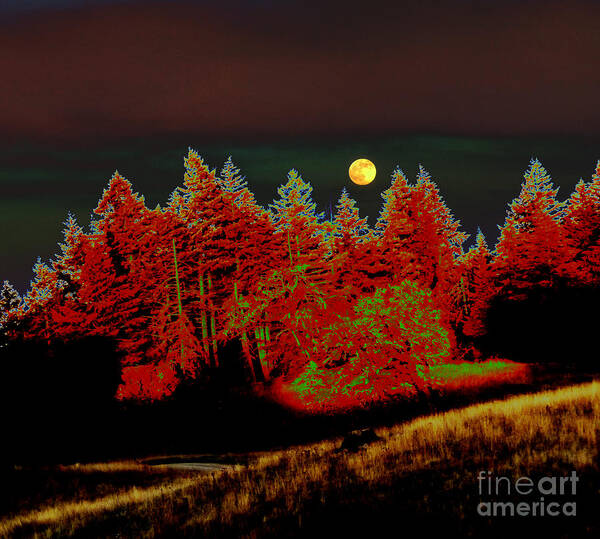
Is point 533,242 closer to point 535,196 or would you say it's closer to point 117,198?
point 535,196

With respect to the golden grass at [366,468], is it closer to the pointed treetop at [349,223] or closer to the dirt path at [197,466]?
the dirt path at [197,466]

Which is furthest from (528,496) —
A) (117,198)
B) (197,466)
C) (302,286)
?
(117,198)

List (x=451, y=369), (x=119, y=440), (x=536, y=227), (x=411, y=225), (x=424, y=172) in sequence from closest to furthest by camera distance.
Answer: (x=119, y=440) → (x=451, y=369) → (x=536, y=227) → (x=411, y=225) → (x=424, y=172)

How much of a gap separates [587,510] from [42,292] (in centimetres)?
7275

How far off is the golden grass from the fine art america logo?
471 mm

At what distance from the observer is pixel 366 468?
12.0 metres

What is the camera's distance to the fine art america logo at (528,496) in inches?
309

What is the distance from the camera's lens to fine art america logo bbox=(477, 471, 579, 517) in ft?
25.8

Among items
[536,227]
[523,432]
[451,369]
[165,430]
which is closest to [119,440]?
[165,430]

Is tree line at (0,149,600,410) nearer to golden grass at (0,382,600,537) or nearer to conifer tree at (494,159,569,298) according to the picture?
conifer tree at (494,159,569,298)

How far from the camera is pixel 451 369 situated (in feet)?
151

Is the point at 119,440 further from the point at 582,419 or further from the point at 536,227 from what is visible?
the point at 536,227

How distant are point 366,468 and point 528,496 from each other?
4175 millimetres

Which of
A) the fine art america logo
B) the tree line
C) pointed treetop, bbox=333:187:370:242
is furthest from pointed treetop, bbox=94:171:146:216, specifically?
the fine art america logo
